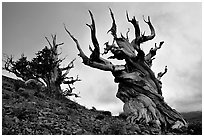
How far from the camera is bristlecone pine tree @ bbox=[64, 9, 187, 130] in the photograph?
623 inches

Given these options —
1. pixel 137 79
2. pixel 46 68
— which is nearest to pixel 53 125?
pixel 137 79

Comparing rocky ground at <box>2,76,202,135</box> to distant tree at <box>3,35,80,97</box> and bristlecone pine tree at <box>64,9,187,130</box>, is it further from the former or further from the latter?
distant tree at <box>3,35,80,97</box>

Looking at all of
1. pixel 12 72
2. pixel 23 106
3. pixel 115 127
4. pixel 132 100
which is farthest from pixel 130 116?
pixel 12 72

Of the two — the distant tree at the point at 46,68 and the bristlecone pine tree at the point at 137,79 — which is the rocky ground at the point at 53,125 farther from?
the distant tree at the point at 46,68

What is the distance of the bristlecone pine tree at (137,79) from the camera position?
15.8 metres

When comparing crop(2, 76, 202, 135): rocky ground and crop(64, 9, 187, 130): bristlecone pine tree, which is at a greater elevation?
crop(64, 9, 187, 130): bristlecone pine tree

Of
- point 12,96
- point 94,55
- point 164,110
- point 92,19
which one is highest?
point 92,19

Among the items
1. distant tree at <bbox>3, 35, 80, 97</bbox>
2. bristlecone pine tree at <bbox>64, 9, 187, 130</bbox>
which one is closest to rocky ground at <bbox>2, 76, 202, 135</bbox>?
bristlecone pine tree at <bbox>64, 9, 187, 130</bbox>

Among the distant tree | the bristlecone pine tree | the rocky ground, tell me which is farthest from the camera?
the distant tree

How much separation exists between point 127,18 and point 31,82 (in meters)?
12.3

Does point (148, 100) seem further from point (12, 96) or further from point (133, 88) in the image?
point (12, 96)

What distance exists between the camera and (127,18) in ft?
61.0

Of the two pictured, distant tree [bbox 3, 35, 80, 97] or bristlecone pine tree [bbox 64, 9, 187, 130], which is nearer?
bristlecone pine tree [bbox 64, 9, 187, 130]

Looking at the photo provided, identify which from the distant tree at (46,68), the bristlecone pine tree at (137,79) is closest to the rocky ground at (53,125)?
the bristlecone pine tree at (137,79)
